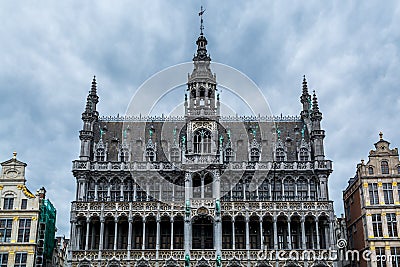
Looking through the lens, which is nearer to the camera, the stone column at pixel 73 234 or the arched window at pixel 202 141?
the stone column at pixel 73 234

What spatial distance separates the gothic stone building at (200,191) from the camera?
53469 millimetres

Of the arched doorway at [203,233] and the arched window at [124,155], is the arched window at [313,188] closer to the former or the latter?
the arched doorway at [203,233]

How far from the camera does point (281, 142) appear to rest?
60188 millimetres

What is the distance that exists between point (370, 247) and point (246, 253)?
1271 cm

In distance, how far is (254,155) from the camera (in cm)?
5919

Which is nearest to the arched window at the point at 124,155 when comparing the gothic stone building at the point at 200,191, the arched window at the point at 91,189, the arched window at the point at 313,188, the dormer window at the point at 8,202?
the gothic stone building at the point at 200,191

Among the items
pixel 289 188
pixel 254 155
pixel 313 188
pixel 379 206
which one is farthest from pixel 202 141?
pixel 379 206

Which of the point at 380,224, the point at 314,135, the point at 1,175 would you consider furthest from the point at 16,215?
the point at 380,224

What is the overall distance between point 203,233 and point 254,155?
10.8 meters

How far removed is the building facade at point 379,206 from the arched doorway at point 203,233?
16.3 metres

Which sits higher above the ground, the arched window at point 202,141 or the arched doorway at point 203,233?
the arched window at point 202,141

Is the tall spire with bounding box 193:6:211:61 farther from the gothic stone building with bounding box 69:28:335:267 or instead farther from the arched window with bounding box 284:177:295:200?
the arched window with bounding box 284:177:295:200

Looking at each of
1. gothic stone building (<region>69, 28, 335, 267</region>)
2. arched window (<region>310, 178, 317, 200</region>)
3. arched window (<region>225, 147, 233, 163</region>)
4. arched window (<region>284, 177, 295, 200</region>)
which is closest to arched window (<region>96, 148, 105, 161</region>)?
gothic stone building (<region>69, 28, 335, 267</region>)

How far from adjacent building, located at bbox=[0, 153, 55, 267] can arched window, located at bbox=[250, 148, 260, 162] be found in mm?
24038
